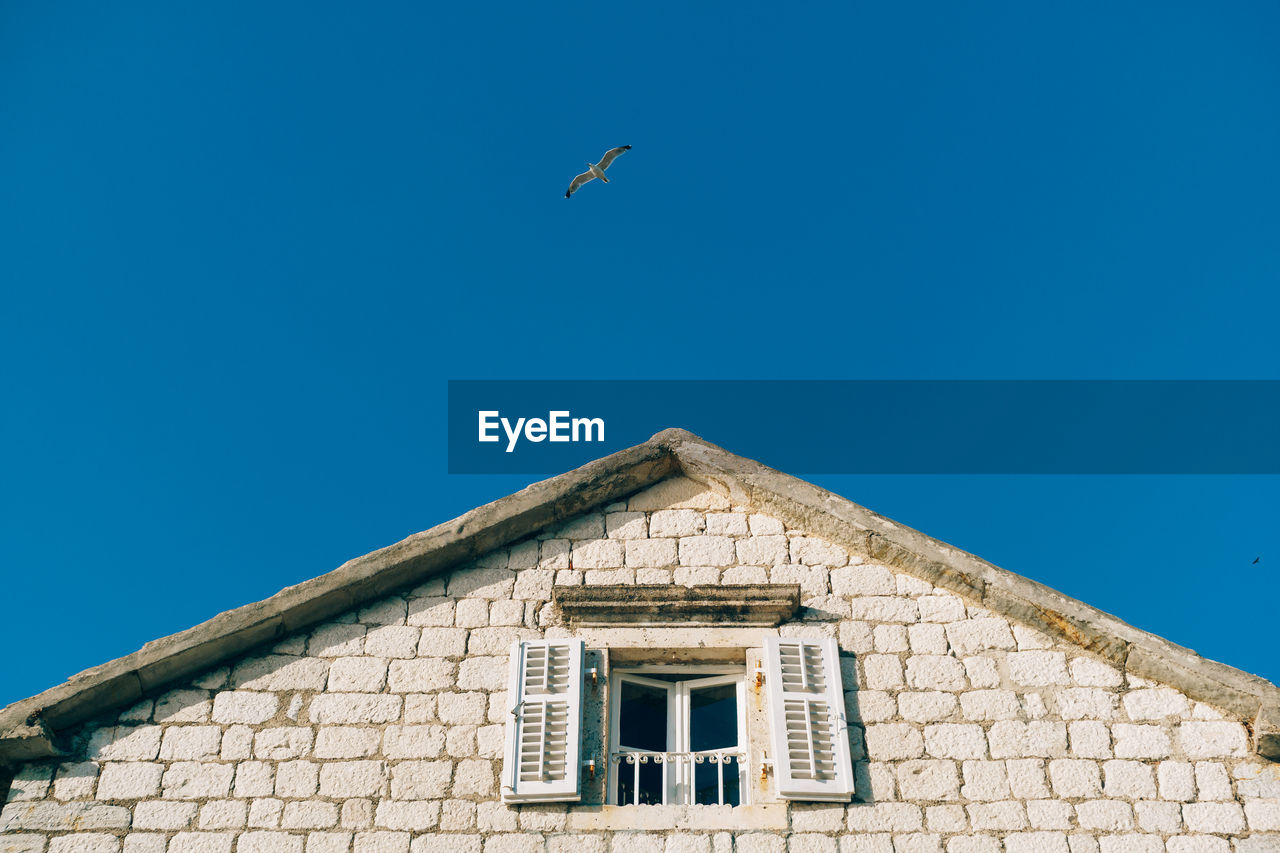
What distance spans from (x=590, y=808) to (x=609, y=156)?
546 centimetres

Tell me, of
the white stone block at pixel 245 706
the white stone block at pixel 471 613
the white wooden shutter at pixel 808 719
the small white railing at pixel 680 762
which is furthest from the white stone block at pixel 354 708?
the white wooden shutter at pixel 808 719

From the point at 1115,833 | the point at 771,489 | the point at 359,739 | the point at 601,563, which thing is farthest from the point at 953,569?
the point at 359,739

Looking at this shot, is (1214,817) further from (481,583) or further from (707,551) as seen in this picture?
(481,583)

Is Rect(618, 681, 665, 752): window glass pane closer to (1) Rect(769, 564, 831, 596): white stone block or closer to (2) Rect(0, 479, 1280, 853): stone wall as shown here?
(2) Rect(0, 479, 1280, 853): stone wall

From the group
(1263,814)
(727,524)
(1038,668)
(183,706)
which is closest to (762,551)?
(727,524)

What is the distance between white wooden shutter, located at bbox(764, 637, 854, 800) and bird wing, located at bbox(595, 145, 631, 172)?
4549 millimetres

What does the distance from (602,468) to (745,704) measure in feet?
5.42

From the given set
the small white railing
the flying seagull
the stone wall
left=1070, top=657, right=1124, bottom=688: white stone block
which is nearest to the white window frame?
the small white railing

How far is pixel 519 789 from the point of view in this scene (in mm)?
5281

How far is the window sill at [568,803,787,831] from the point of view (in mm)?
5184

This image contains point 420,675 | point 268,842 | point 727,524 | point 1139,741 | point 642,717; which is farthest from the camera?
point 727,524

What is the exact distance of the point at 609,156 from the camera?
8.91 m

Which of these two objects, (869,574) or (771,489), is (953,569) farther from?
(771,489)

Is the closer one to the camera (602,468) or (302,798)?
(302,798)
